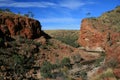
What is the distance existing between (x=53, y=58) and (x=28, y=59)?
7.59 metres

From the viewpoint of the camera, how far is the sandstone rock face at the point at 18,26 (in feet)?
234

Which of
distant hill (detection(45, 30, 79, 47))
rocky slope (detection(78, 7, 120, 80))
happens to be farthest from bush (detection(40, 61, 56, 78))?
distant hill (detection(45, 30, 79, 47))

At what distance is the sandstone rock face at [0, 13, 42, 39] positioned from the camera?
7144 centimetres

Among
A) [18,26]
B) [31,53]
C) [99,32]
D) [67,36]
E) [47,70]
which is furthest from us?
[67,36]

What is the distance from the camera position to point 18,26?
244 feet

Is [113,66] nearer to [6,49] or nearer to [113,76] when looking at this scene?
[113,76]

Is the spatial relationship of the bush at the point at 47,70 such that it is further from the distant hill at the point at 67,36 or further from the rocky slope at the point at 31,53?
the distant hill at the point at 67,36

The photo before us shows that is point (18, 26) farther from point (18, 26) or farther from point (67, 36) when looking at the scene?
point (67, 36)

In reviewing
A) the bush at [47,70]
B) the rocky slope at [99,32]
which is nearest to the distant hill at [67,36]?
the rocky slope at [99,32]

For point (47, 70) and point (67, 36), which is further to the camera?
point (67, 36)

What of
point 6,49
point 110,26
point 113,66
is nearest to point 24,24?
point 6,49

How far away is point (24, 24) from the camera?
7619cm

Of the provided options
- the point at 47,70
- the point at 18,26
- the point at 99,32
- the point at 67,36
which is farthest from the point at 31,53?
the point at 67,36

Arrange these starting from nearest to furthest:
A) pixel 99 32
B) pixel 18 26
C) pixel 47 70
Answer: pixel 47 70 → pixel 18 26 → pixel 99 32
